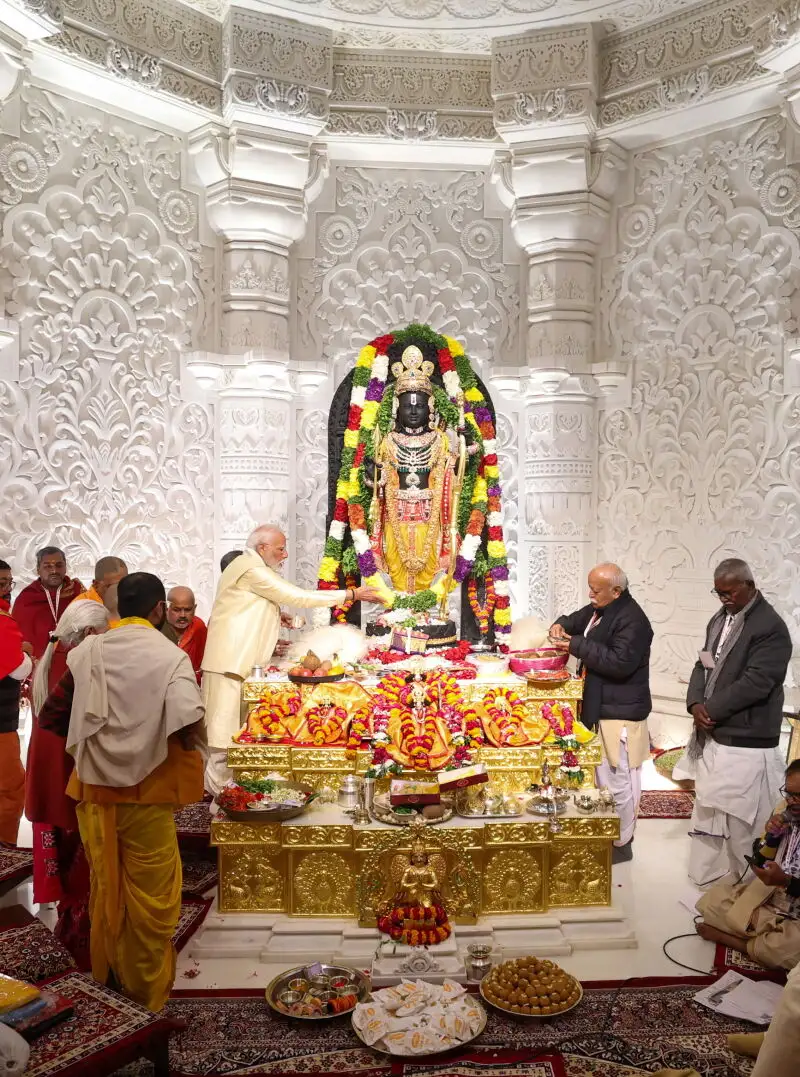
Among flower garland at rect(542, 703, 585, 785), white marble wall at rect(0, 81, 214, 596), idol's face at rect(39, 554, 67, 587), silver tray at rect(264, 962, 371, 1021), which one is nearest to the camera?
silver tray at rect(264, 962, 371, 1021)

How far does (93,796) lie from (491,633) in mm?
4830

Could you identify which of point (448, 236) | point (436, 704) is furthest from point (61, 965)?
point (448, 236)

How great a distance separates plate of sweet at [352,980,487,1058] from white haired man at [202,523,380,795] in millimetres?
2666

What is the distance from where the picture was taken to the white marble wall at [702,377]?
743cm

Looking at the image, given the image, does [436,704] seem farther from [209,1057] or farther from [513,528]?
[513,528]

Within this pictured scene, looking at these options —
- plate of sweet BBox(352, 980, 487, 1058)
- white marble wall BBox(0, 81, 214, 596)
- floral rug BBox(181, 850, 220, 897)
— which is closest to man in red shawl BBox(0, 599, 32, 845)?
floral rug BBox(181, 850, 220, 897)

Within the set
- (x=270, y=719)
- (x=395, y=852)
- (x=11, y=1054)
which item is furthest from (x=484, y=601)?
(x=11, y=1054)

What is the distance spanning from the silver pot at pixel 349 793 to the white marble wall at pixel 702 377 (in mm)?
3948

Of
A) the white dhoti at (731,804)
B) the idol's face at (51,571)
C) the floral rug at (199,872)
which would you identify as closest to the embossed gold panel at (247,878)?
the floral rug at (199,872)

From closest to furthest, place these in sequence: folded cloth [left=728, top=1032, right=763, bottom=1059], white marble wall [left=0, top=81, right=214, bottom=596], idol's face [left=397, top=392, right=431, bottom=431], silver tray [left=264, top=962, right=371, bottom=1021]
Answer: folded cloth [left=728, top=1032, right=763, bottom=1059] → silver tray [left=264, top=962, right=371, bottom=1021] → white marble wall [left=0, top=81, right=214, bottom=596] → idol's face [left=397, top=392, right=431, bottom=431]

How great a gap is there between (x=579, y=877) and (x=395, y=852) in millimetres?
951

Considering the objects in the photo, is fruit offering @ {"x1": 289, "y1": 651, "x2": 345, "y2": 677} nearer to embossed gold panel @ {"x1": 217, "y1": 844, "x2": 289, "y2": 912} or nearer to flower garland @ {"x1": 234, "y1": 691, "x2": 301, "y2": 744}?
flower garland @ {"x1": 234, "y1": 691, "x2": 301, "y2": 744}

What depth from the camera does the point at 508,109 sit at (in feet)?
26.4

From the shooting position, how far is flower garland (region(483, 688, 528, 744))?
5430 millimetres
